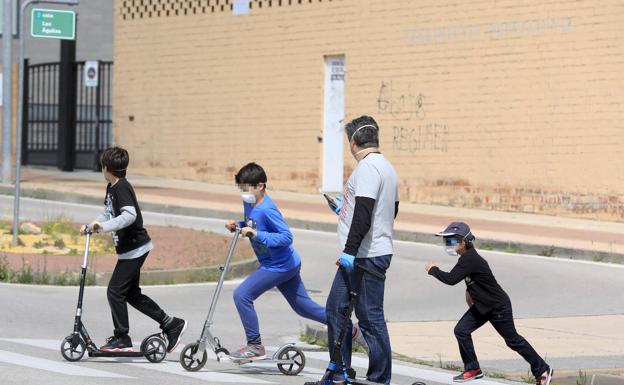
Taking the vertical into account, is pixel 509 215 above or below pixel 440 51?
below

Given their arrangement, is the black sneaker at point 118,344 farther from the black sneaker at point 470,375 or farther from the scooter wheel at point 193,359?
the black sneaker at point 470,375

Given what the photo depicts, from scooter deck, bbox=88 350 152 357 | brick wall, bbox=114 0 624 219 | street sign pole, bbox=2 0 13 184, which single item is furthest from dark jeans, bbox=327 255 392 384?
street sign pole, bbox=2 0 13 184

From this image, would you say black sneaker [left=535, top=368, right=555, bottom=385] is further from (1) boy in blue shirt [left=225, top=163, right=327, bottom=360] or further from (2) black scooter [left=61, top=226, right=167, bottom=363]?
(2) black scooter [left=61, top=226, right=167, bottom=363]

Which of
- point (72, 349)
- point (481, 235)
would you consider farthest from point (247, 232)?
point (481, 235)

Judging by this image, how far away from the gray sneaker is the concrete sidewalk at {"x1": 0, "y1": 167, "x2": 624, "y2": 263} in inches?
386

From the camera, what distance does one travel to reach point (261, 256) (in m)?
10.1

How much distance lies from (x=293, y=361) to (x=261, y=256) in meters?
0.81

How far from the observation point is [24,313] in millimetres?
12805

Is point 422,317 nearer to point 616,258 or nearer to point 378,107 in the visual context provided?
point 616,258

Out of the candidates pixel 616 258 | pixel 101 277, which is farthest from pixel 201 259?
pixel 616 258

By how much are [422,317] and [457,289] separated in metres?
2.51

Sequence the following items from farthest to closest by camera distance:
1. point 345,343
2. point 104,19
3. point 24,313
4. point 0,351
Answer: point 104,19, point 24,313, point 0,351, point 345,343

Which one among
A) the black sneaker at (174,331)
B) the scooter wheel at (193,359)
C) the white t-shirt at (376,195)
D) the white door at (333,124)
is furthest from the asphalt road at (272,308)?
the white door at (333,124)

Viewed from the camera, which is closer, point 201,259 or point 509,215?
point 201,259
